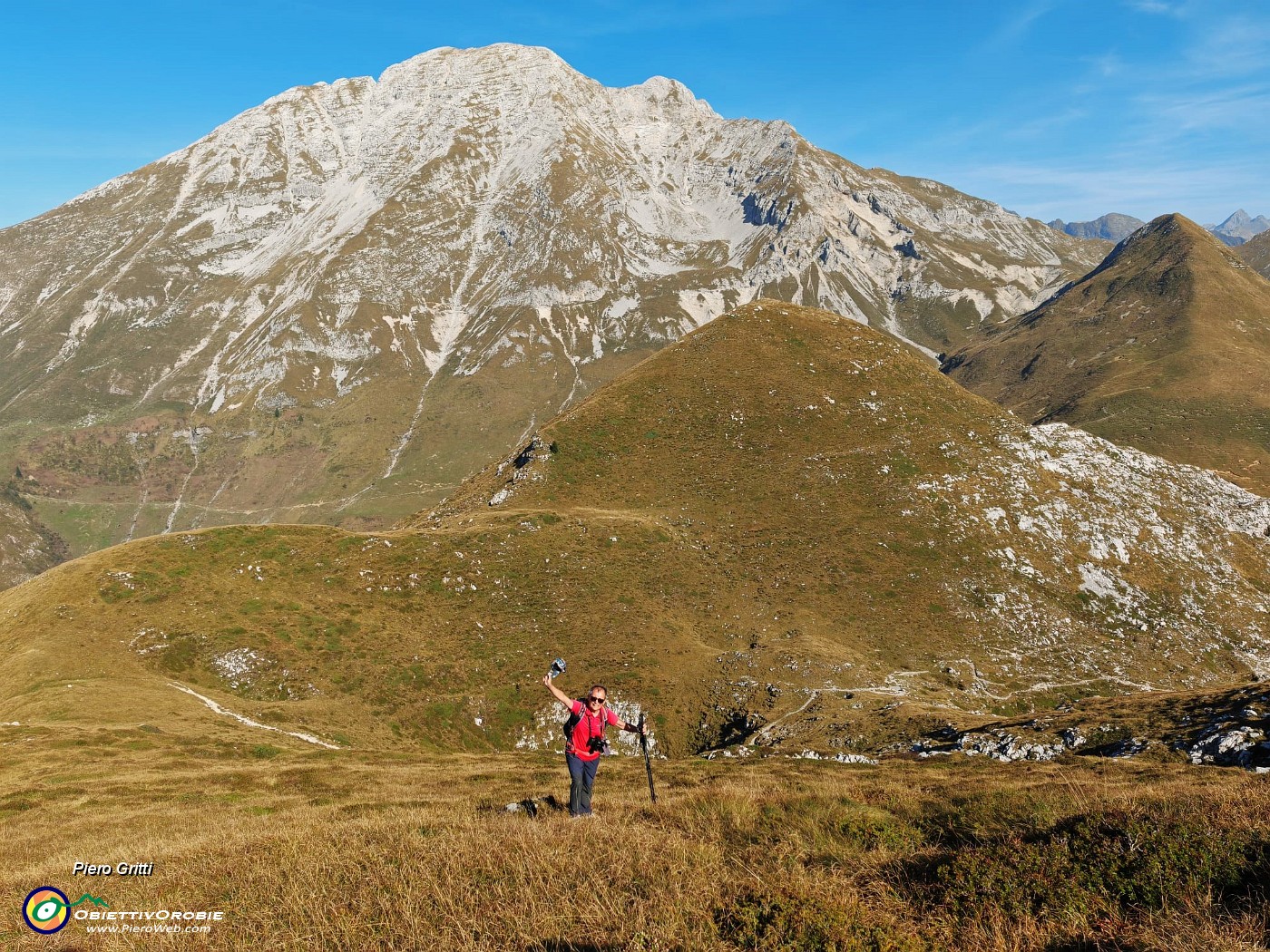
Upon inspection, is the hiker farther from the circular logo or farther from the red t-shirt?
the circular logo

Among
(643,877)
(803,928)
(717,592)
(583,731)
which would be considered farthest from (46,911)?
(717,592)

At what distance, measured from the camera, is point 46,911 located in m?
10.1

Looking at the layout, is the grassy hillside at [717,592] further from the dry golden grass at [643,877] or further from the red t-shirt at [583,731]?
the red t-shirt at [583,731]

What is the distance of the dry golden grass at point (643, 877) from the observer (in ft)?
24.7

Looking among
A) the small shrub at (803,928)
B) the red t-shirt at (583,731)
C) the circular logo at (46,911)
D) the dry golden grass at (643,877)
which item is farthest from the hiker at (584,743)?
the circular logo at (46,911)

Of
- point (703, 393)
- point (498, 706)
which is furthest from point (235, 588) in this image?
point (703, 393)

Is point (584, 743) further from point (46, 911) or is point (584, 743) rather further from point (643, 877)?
point (46, 911)

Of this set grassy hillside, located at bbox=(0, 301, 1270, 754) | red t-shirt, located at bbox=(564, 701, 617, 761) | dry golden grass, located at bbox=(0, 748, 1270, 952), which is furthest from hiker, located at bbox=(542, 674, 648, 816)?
grassy hillside, located at bbox=(0, 301, 1270, 754)

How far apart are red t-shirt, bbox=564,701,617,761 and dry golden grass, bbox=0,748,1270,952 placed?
164cm

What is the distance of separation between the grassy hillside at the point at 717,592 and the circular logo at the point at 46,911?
37.3 m

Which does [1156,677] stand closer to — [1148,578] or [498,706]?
[1148,578]

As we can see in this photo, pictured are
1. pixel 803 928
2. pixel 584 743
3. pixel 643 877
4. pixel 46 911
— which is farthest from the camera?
pixel 584 743

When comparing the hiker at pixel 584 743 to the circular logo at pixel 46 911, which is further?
the hiker at pixel 584 743

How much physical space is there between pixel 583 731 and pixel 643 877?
23.9 ft
